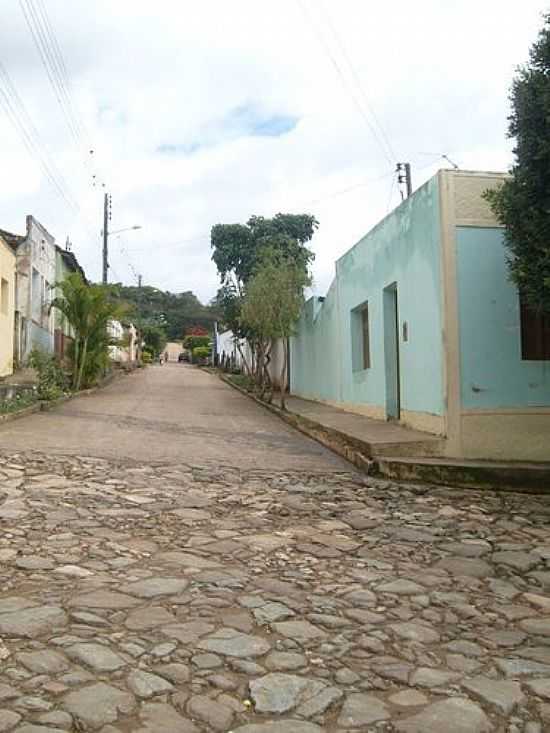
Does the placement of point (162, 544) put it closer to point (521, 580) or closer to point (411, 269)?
point (521, 580)

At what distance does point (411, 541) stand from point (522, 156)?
12.2 ft

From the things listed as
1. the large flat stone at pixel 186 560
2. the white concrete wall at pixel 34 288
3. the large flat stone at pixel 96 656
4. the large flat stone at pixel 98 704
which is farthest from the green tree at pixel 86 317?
the large flat stone at pixel 98 704

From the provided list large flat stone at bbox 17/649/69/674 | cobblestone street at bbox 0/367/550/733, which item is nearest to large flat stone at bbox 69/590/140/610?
cobblestone street at bbox 0/367/550/733

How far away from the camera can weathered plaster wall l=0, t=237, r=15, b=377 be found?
57.6 feet

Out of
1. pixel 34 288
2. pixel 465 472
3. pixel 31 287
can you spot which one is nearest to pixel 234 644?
pixel 465 472

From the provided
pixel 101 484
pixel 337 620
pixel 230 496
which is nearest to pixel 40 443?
pixel 101 484

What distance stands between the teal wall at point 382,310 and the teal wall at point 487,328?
1.02ft

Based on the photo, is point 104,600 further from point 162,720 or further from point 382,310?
point 382,310

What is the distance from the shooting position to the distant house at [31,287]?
1975cm

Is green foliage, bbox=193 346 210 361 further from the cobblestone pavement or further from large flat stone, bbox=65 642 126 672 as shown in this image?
large flat stone, bbox=65 642 126 672

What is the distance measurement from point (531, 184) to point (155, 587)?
4.95m

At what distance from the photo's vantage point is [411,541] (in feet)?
17.8

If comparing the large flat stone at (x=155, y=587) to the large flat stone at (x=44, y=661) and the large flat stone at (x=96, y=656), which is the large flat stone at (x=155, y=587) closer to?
the large flat stone at (x=96, y=656)

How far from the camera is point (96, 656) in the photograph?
10.4 ft
